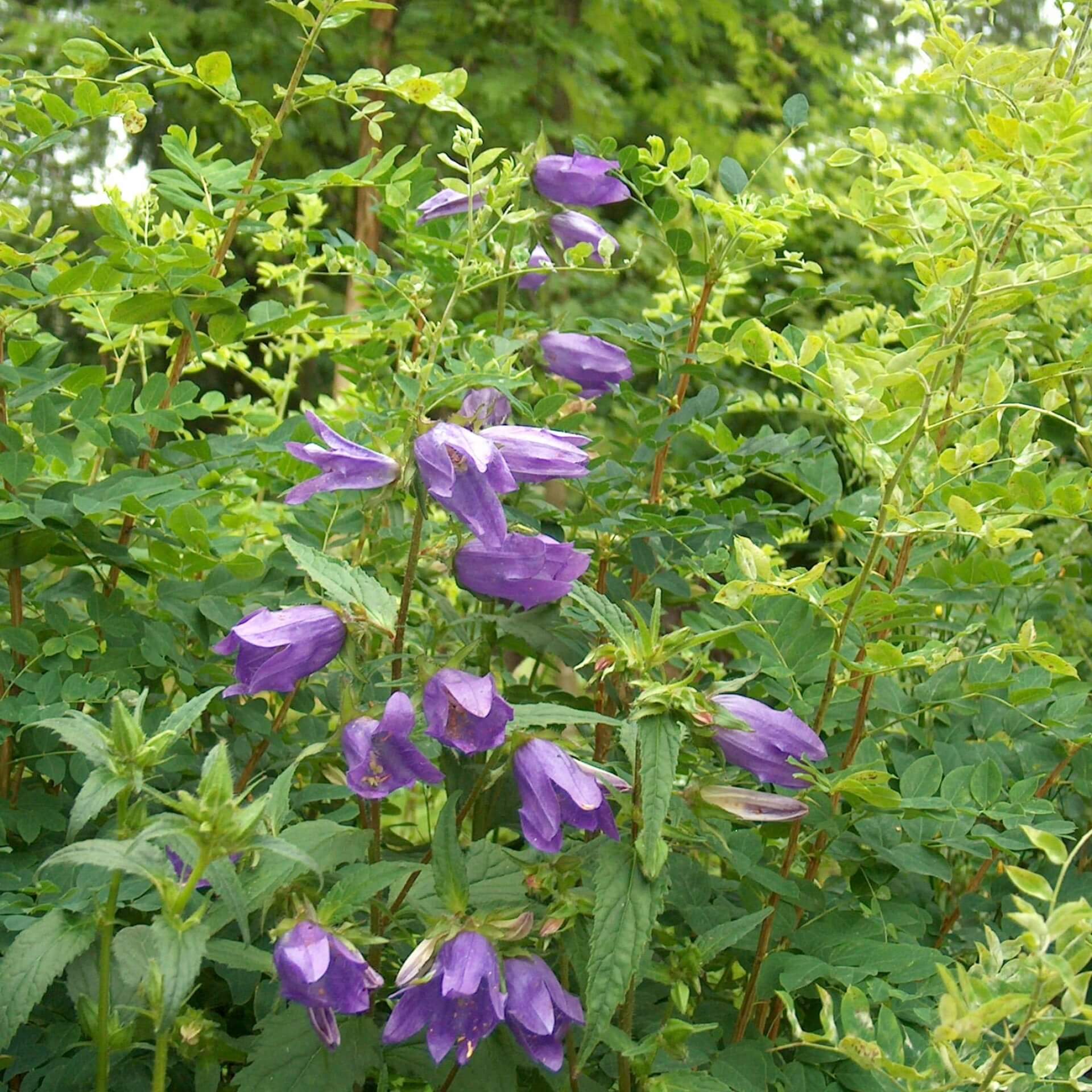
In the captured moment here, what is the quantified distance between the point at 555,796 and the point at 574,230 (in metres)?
0.62

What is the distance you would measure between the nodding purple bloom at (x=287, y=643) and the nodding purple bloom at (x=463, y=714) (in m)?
0.09

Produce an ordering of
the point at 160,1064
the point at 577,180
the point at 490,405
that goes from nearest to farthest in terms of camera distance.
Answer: the point at 160,1064, the point at 490,405, the point at 577,180

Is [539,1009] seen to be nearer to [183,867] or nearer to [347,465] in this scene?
[183,867]

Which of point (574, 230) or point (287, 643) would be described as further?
point (574, 230)

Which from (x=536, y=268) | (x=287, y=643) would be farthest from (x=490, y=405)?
(x=287, y=643)

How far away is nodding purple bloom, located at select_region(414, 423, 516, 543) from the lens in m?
0.87

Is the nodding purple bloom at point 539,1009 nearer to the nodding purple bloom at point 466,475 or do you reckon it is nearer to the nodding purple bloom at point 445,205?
the nodding purple bloom at point 466,475

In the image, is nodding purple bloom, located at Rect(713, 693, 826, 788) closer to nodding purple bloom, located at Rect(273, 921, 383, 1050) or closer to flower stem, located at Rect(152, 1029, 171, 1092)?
nodding purple bloom, located at Rect(273, 921, 383, 1050)

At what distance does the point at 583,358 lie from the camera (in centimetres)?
127

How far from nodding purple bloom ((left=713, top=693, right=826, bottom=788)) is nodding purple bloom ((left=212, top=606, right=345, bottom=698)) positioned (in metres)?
0.28

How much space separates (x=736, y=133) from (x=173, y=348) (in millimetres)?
4649

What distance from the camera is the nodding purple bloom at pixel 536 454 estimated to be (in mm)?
925

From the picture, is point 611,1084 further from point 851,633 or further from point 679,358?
point 679,358

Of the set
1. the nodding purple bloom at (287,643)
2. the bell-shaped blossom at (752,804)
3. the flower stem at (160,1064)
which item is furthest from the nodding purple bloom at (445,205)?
the flower stem at (160,1064)
